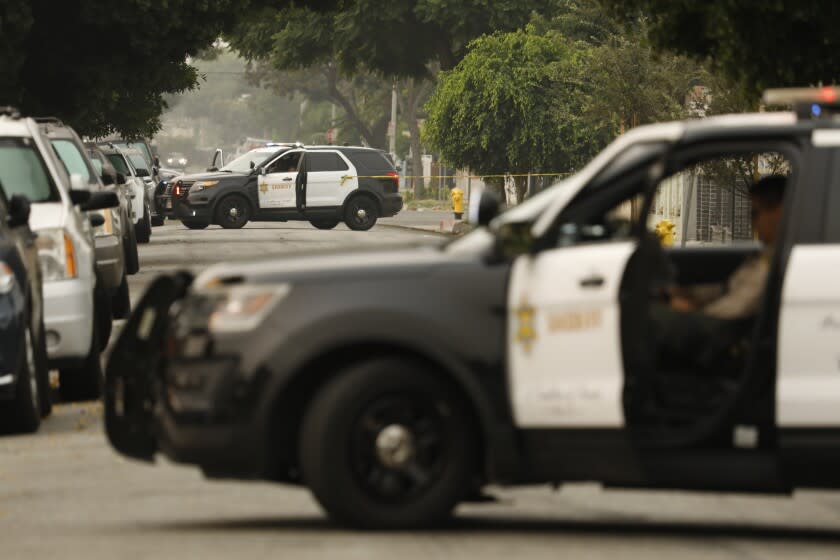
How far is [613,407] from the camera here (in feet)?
25.0

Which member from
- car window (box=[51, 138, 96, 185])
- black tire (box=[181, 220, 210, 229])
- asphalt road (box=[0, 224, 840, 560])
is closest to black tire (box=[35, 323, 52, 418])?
asphalt road (box=[0, 224, 840, 560])

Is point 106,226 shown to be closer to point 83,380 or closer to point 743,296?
point 83,380

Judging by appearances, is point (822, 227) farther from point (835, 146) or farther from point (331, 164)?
point (331, 164)

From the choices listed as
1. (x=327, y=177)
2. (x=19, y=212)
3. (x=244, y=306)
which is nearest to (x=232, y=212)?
(x=327, y=177)

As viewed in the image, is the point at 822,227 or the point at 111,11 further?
the point at 111,11

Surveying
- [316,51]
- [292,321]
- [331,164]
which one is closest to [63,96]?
[331,164]

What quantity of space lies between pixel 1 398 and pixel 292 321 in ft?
14.5

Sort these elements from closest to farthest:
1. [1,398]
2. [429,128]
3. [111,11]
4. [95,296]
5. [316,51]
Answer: [1,398] → [95,296] → [111,11] → [429,128] → [316,51]

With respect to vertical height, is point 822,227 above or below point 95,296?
above

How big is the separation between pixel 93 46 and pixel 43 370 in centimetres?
2182

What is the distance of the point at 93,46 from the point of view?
33625 millimetres

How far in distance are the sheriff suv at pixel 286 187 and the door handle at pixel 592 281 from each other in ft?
111

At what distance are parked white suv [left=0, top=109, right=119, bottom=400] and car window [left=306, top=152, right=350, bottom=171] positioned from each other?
26.5 metres

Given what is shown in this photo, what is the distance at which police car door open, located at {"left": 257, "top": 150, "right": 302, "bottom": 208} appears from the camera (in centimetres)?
4166
